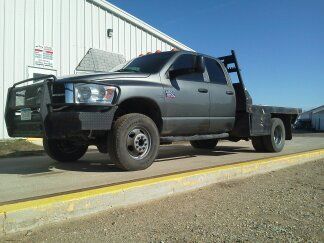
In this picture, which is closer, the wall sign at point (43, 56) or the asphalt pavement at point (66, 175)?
the asphalt pavement at point (66, 175)

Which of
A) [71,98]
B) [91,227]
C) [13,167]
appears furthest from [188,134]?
[91,227]

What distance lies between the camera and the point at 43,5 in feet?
41.6

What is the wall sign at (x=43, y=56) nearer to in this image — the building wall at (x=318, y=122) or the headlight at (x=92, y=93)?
the headlight at (x=92, y=93)

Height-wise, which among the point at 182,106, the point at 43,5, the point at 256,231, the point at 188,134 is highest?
the point at 43,5

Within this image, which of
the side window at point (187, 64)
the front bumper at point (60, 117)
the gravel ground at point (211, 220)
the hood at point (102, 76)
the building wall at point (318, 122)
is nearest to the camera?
the gravel ground at point (211, 220)

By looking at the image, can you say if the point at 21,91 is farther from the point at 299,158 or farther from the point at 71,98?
the point at 299,158

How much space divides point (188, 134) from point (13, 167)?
2.76 m

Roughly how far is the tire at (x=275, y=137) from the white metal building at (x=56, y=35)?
728 centimetres

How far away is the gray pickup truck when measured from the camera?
4.96m

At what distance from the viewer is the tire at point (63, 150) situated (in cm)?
636

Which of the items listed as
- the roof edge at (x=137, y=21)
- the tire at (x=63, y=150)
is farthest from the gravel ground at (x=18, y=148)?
the roof edge at (x=137, y=21)

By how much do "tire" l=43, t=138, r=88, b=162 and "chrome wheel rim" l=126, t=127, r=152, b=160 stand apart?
A: 4.58ft

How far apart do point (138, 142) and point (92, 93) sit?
3.06 feet

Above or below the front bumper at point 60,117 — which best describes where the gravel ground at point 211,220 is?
below
